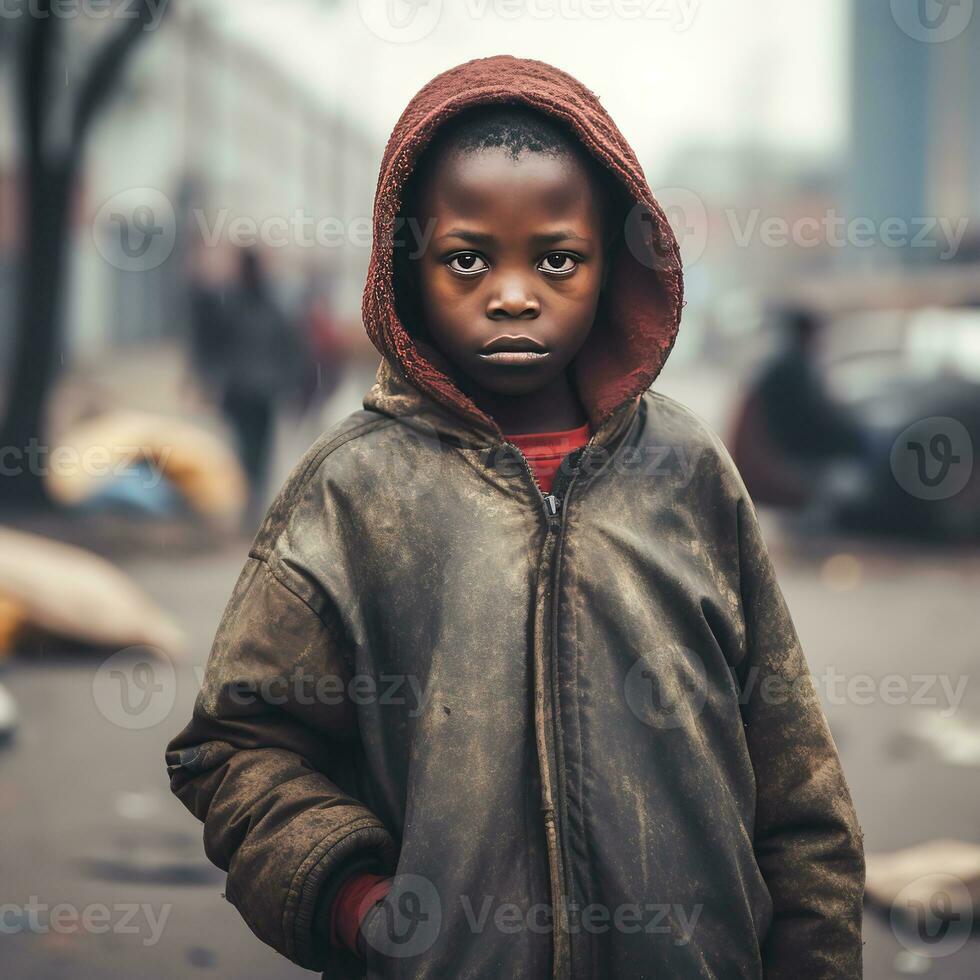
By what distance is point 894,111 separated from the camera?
25.1m

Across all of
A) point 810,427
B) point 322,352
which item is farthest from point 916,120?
point 810,427

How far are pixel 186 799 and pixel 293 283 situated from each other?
1529 cm

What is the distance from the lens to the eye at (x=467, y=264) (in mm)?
1662

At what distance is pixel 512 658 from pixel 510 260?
1.70ft

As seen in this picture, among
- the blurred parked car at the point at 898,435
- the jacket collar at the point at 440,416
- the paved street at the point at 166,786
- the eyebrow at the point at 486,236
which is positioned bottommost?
the paved street at the point at 166,786

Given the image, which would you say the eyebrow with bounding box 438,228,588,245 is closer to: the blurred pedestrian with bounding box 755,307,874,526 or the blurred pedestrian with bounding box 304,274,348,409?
the blurred pedestrian with bounding box 755,307,874,526

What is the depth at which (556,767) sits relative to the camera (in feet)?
5.35

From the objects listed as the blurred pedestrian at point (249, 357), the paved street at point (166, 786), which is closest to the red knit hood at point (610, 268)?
the paved street at point (166, 786)

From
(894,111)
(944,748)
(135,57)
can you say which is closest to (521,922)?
(944,748)

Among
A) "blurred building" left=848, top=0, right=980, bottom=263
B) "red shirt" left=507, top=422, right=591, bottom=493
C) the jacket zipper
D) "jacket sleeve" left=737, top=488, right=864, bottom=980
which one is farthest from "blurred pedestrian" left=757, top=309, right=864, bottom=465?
"blurred building" left=848, top=0, right=980, bottom=263

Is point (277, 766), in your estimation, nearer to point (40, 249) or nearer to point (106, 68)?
point (106, 68)

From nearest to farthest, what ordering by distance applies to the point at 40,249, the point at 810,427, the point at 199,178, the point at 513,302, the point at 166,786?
the point at 513,302 < the point at 166,786 < the point at 810,427 < the point at 40,249 < the point at 199,178

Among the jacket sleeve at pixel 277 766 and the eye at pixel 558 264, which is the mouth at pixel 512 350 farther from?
the jacket sleeve at pixel 277 766

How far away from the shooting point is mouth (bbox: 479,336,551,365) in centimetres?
165
